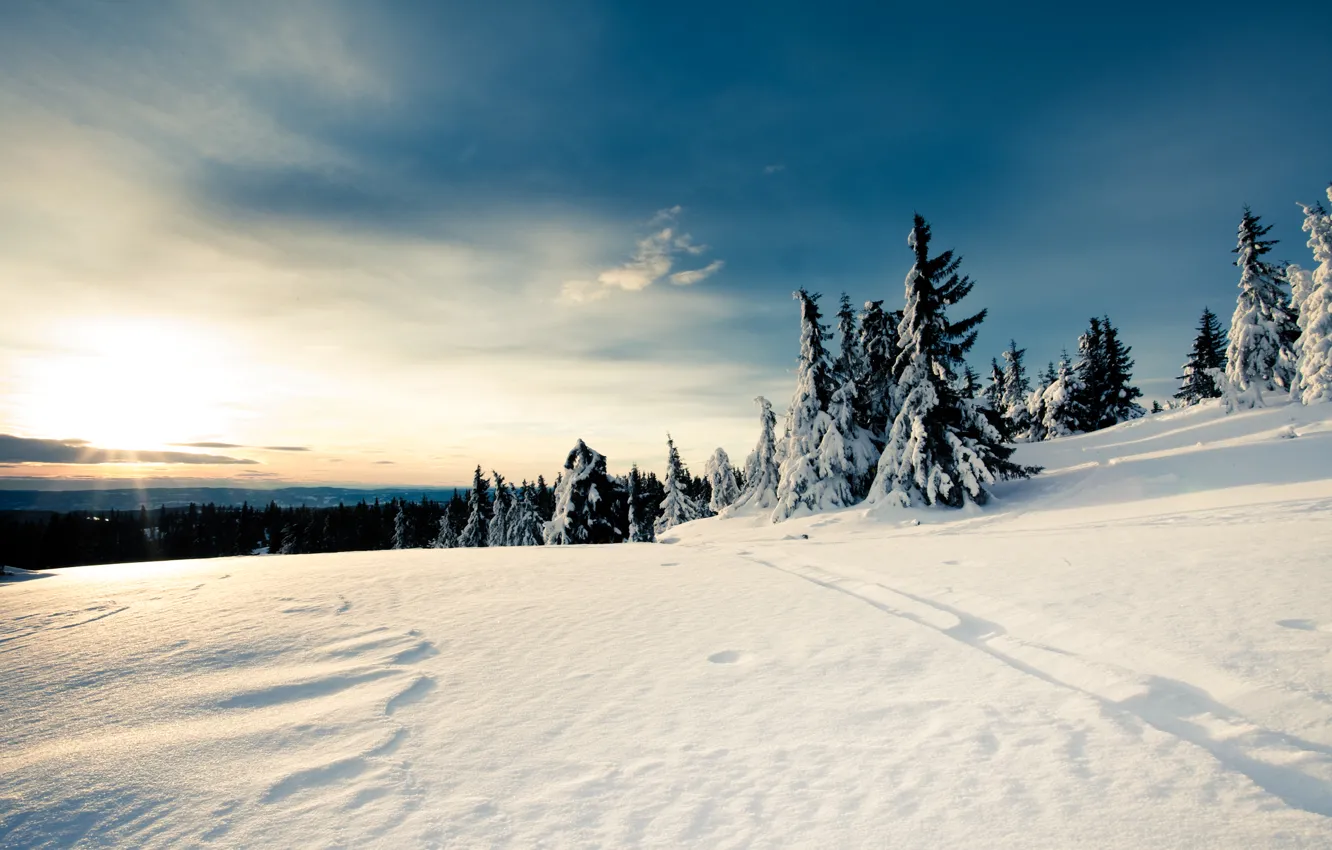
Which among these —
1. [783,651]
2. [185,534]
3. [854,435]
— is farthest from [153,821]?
[185,534]

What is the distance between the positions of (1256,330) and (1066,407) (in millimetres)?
13794

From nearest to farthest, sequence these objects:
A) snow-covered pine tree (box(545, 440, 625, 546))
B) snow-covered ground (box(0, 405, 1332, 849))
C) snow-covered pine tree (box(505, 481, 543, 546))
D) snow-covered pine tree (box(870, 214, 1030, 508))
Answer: snow-covered ground (box(0, 405, 1332, 849))
snow-covered pine tree (box(870, 214, 1030, 508))
snow-covered pine tree (box(545, 440, 625, 546))
snow-covered pine tree (box(505, 481, 543, 546))

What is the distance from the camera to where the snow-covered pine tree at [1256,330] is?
2770 centimetres

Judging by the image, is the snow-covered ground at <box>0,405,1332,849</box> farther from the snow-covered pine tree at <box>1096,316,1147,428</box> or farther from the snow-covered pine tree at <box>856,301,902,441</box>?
the snow-covered pine tree at <box>1096,316,1147,428</box>

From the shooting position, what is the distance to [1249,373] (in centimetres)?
2812

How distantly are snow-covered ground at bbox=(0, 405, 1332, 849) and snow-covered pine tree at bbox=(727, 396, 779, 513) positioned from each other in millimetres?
25264

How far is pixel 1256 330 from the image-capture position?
91.6 feet

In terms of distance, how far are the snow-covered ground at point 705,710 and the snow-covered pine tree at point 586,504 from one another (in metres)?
20.3

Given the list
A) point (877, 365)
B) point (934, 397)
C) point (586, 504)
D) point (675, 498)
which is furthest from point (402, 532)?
point (934, 397)

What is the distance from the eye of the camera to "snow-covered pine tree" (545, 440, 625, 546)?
93.1 ft

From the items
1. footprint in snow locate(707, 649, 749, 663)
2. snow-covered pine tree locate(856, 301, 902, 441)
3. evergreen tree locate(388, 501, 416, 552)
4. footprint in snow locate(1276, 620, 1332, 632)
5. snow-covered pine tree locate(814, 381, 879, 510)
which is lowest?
evergreen tree locate(388, 501, 416, 552)

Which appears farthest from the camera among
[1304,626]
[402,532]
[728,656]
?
[402,532]

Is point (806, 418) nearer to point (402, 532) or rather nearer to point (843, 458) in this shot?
point (843, 458)

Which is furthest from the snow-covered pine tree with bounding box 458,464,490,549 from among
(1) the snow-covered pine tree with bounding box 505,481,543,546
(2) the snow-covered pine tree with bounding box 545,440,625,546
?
(2) the snow-covered pine tree with bounding box 545,440,625,546
